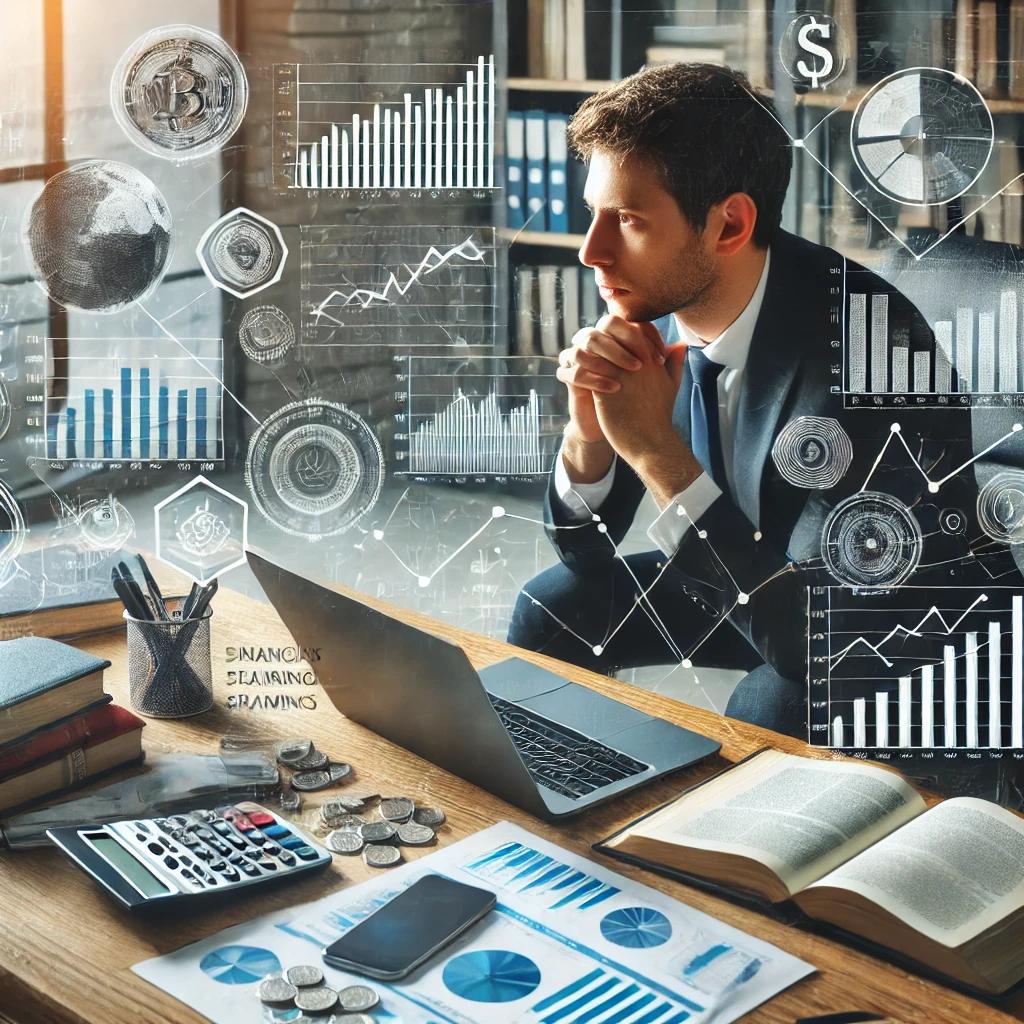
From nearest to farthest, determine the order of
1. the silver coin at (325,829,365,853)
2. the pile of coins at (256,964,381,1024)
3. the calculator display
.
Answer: the pile of coins at (256,964,381,1024)
the calculator display
the silver coin at (325,829,365,853)

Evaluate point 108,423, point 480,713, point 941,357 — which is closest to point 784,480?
point 941,357

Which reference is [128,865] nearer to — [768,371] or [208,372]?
[208,372]

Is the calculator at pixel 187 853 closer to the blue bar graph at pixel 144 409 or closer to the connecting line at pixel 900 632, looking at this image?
the blue bar graph at pixel 144 409

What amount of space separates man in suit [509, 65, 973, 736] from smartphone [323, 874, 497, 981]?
41cm

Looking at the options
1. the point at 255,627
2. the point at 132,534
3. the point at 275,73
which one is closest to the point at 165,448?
the point at 132,534

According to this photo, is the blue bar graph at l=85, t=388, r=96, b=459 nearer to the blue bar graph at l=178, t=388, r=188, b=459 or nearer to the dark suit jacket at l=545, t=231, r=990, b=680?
the blue bar graph at l=178, t=388, r=188, b=459

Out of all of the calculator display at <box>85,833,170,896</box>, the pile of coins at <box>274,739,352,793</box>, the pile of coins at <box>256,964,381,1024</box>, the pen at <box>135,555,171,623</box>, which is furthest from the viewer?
the pen at <box>135,555,171,623</box>

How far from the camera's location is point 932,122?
1123mm

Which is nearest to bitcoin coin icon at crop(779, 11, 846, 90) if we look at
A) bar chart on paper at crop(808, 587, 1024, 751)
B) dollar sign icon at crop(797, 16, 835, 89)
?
dollar sign icon at crop(797, 16, 835, 89)

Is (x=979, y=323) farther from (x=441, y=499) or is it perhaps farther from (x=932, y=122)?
(x=441, y=499)

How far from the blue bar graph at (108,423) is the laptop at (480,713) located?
20 cm

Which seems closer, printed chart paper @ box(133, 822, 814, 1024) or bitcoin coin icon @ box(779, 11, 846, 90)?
printed chart paper @ box(133, 822, 814, 1024)

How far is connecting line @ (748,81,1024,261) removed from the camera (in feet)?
3.65

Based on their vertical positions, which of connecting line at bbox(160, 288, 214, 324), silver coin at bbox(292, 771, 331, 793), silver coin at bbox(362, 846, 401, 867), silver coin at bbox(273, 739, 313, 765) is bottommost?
silver coin at bbox(362, 846, 401, 867)
